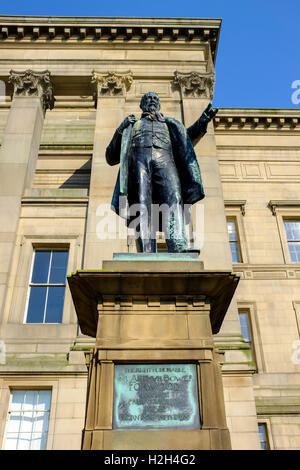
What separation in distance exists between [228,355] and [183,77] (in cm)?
1302

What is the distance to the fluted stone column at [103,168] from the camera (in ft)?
46.3

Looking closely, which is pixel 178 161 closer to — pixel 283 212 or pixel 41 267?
pixel 41 267

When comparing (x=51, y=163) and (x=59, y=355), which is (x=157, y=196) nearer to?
(x=59, y=355)

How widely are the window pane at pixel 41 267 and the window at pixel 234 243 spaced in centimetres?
842

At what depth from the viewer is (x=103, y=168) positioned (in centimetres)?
1614

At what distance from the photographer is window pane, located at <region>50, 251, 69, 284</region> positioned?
46.2 ft

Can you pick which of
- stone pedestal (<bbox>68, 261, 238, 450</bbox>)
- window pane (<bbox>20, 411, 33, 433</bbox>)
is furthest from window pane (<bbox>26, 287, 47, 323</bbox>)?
stone pedestal (<bbox>68, 261, 238, 450</bbox>)

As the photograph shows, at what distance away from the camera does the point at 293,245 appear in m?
19.0

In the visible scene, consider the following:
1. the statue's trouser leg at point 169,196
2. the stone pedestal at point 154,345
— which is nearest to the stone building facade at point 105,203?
the statue's trouser leg at point 169,196

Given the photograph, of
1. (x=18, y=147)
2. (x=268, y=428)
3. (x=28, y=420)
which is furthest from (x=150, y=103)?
(x=268, y=428)

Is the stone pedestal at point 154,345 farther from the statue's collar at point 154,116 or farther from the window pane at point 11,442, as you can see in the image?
the window pane at point 11,442

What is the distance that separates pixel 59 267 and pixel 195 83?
1064 centimetres
